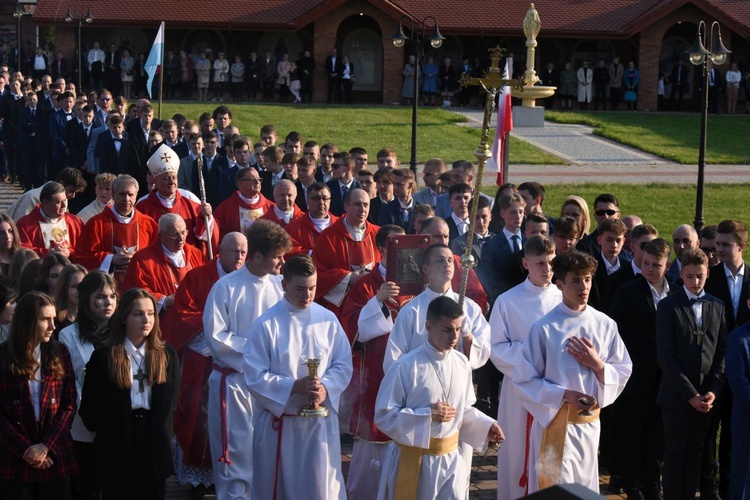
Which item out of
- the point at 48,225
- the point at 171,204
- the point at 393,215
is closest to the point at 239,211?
the point at 171,204

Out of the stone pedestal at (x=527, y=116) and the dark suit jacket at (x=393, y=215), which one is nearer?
the dark suit jacket at (x=393, y=215)

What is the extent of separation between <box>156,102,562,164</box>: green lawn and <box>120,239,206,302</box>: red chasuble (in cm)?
1858

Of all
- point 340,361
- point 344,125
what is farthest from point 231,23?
point 340,361

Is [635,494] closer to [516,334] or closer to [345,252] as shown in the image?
[516,334]

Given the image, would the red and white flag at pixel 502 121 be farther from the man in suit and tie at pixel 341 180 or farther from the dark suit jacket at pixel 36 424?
the dark suit jacket at pixel 36 424

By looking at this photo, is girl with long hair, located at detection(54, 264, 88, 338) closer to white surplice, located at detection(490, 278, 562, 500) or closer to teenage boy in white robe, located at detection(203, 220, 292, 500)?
teenage boy in white robe, located at detection(203, 220, 292, 500)

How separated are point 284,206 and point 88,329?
13.6 feet

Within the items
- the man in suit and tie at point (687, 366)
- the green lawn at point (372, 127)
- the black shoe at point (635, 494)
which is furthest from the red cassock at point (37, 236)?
the green lawn at point (372, 127)

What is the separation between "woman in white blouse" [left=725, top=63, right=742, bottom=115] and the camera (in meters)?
40.7

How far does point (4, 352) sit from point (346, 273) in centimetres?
395

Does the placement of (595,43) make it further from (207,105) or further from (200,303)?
(200,303)

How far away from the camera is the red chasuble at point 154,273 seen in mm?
9953

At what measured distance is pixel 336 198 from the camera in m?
14.1

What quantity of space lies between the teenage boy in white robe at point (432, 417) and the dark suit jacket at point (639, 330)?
2168 millimetres
